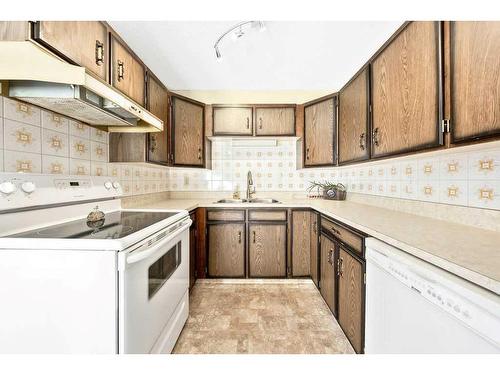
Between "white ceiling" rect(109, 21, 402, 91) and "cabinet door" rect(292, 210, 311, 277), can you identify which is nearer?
"white ceiling" rect(109, 21, 402, 91)

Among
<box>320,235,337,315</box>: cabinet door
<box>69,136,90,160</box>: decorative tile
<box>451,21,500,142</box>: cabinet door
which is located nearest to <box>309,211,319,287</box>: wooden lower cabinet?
<box>320,235,337,315</box>: cabinet door

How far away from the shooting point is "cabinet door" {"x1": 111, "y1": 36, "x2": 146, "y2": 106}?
1.37 m

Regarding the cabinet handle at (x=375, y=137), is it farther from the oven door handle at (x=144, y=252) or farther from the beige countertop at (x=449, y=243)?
the oven door handle at (x=144, y=252)

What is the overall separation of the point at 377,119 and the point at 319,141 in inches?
35.3

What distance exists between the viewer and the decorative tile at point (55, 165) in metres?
1.25

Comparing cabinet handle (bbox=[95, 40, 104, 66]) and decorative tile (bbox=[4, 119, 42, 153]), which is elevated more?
cabinet handle (bbox=[95, 40, 104, 66])

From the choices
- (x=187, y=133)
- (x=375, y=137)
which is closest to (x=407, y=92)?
(x=375, y=137)

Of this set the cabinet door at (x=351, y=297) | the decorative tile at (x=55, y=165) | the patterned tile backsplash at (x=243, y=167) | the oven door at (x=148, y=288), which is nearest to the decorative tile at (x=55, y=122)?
the patterned tile backsplash at (x=243, y=167)

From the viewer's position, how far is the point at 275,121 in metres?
2.57

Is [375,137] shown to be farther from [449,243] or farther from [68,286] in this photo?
[68,286]

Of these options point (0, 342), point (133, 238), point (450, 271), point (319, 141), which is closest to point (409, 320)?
point (450, 271)

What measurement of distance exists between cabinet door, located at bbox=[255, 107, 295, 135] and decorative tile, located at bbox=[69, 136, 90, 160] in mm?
1642

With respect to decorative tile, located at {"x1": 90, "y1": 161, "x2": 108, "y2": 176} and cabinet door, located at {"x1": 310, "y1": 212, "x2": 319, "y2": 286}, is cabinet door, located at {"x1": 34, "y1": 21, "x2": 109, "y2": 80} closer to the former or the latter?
decorative tile, located at {"x1": 90, "y1": 161, "x2": 108, "y2": 176}

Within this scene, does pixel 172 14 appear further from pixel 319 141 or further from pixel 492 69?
pixel 319 141
